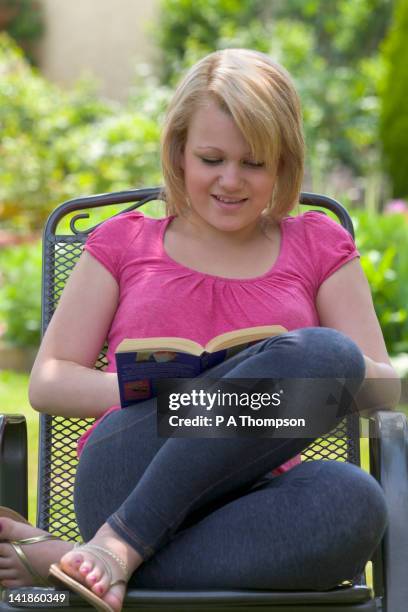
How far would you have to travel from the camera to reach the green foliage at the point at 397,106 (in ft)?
33.2

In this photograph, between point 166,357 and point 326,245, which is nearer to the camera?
point 166,357

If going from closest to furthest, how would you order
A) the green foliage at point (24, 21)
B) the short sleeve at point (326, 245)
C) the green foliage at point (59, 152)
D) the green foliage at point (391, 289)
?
the short sleeve at point (326, 245), the green foliage at point (391, 289), the green foliage at point (59, 152), the green foliage at point (24, 21)

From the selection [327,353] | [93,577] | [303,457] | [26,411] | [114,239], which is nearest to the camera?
[93,577]

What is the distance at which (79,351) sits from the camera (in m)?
2.30

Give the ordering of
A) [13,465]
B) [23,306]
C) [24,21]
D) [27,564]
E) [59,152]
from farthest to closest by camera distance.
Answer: [24,21] < [59,152] < [23,306] < [13,465] < [27,564]

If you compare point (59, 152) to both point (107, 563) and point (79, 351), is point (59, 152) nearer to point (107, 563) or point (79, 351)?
point (79, 351)

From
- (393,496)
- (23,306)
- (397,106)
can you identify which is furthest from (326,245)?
(397,106)

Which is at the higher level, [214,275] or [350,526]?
[214,275]

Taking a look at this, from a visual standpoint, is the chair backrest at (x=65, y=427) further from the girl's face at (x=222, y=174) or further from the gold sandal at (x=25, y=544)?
the gold sandal at (x=25, y=544)


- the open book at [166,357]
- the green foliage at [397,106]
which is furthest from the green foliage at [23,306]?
the green foliage at [397,106]

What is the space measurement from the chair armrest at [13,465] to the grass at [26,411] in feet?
5.69

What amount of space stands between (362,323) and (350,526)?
0.61 meters

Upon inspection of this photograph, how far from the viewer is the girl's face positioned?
91.0 inches

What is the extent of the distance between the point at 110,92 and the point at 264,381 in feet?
43.0
